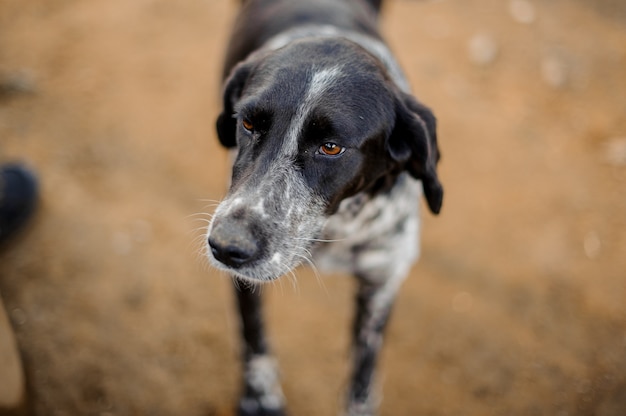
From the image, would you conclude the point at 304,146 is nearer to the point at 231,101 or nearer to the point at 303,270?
the point at 231,101

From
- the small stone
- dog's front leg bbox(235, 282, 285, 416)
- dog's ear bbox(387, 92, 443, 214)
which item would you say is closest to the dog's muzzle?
dog's ear bbox(387, 92, 443, 214)

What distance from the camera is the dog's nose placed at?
217cm

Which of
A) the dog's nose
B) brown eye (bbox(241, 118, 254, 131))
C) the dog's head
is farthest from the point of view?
brown eye (bbox(241, 118, 254, 131))

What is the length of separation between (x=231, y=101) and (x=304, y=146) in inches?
25.2

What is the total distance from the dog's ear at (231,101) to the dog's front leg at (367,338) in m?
1.16

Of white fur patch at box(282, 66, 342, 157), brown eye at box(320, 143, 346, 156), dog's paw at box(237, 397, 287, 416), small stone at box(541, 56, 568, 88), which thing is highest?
white fur patch at box(282, 66, 342, 157)

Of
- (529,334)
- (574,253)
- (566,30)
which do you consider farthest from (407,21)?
(529,334)

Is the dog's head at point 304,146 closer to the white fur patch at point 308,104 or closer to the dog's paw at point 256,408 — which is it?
the white fur patch at point 308,104

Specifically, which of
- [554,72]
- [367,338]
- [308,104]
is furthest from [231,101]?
[554,72]

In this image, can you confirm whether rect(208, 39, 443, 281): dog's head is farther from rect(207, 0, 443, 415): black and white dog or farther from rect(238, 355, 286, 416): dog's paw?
rect(238, 355, 286, 416): dog's paw

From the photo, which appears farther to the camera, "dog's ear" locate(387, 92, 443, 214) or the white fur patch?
"dog's ear" locate(387, 92, 443, 214)

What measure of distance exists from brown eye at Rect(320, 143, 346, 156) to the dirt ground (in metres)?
1.31

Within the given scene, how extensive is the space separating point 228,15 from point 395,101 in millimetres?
4265

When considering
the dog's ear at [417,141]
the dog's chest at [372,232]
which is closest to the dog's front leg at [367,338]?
the dog's chest at [372,232]
